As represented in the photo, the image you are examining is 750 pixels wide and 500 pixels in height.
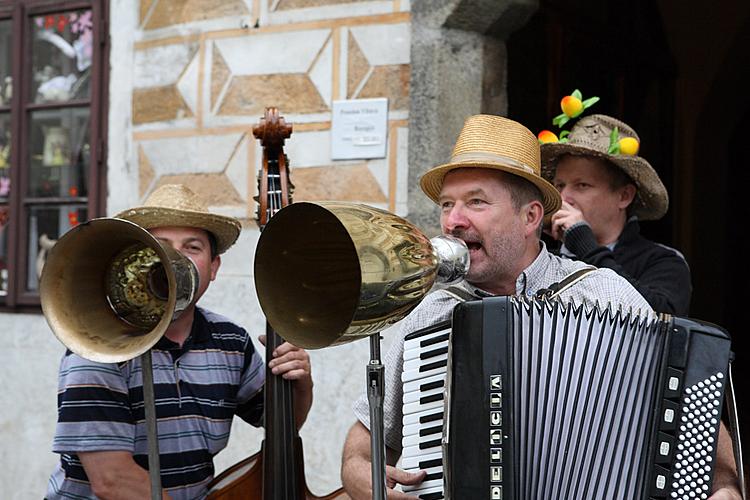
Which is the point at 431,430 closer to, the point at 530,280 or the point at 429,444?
the point at 429,444

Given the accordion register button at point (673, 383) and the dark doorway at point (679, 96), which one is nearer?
the accordion register button at point (673, 383)

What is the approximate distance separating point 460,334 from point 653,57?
494 cm

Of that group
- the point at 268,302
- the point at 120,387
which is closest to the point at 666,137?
the point at 120,387

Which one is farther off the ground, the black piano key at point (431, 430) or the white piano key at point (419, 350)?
the white piano key at point (419, 350)

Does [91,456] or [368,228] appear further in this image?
[91,456]

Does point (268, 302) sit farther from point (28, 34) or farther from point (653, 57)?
point (653, 57)

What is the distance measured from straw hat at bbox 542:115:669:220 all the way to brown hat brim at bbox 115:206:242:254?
1050 millimetres

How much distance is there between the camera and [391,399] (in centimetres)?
271

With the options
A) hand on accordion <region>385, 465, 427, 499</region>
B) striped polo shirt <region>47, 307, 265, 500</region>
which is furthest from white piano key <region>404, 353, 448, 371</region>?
striped polo shirt <region>47, 307, 265, 500</region>

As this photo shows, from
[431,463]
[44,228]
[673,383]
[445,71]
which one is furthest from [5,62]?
[673,383]

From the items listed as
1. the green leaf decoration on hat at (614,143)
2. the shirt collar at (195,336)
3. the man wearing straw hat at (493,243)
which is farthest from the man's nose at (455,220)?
the green leaf decoration on hat at (614,143)

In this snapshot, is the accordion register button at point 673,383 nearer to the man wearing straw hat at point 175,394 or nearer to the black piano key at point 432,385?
the black piano key at point 432,385

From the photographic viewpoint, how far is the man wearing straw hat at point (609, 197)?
10.8 ft

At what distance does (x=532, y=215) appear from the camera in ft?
8.82
